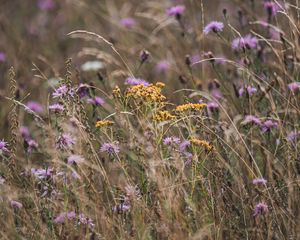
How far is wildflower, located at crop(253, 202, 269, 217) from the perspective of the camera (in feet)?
8.09

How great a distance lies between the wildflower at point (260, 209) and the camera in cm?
247

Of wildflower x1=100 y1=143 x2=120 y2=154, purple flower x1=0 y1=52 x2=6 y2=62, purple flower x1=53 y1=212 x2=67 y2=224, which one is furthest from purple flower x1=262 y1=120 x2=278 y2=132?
purple flower x1=0 y1=52 x2=6 y2=62

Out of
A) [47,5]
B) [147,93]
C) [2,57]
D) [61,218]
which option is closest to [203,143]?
[147,93]

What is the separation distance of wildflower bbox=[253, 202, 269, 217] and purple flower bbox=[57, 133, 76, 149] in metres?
0.72

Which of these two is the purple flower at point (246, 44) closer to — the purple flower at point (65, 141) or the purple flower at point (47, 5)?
the purple flower at point (65, 141)

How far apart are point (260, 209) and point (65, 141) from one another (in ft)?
Answer: 2.50

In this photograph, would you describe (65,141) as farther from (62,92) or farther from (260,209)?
(260,209)

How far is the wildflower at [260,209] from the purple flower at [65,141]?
716mm

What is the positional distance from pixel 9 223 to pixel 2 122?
1.93 metres

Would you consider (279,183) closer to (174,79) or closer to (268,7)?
(268,7)

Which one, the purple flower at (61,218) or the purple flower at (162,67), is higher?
the purple flower at (61,218)

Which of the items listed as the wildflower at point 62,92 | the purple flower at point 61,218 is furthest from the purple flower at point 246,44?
the purple flower at point 61,218

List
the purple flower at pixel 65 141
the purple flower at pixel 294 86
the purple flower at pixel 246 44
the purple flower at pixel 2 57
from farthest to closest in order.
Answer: the purple flower at pixel 2 57
the purple flower at pixel 246 44
the purple flower at pixel 294 86
the purple flower at pixel 65 141

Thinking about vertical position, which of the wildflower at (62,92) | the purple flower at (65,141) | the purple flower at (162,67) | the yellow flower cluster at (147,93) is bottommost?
the purple flower at (162,67)
